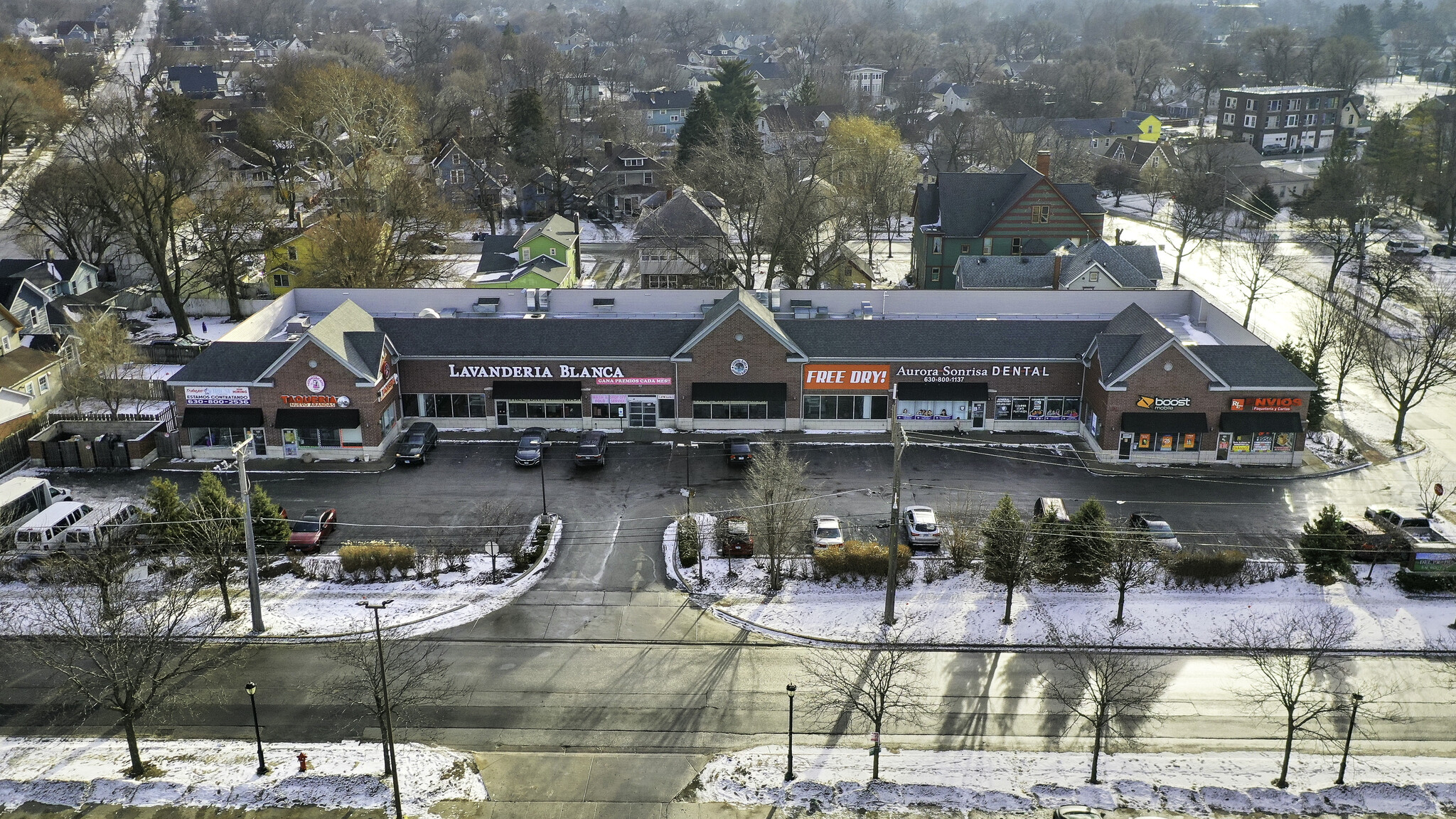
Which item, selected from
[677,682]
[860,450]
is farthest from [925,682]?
[860,450]

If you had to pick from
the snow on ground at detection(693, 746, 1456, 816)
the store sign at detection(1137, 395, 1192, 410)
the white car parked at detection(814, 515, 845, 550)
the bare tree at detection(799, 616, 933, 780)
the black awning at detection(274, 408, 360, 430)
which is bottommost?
the snow on ground at detection(693, 746, 1456, 816)

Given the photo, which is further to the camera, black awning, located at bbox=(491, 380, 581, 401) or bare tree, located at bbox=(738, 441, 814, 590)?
black awning, located at bbox=(491, 380, 581, 401)

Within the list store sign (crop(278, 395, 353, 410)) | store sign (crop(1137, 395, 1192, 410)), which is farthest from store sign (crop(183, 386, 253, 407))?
store sign (crop(1137, 395, 1192, 410))

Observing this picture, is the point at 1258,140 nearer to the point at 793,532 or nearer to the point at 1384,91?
the point at 1384,91

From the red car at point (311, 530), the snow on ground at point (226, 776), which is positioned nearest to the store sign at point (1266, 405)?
the snow on ground at point (226, 776)

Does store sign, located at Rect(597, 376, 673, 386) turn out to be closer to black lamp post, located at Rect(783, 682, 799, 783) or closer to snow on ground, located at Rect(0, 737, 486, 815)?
snow on ground, located at Rect(0, 737, 486, 815)
